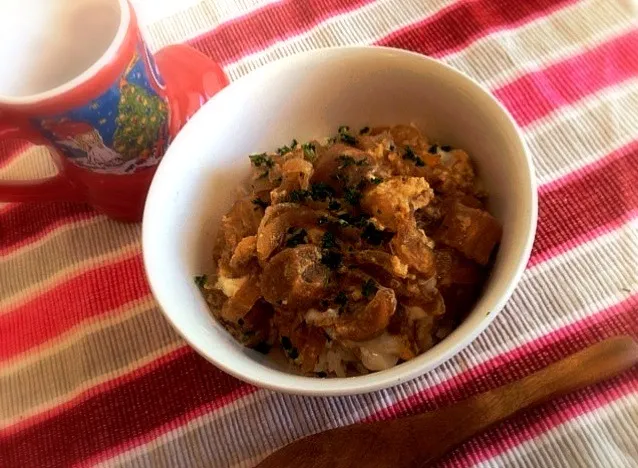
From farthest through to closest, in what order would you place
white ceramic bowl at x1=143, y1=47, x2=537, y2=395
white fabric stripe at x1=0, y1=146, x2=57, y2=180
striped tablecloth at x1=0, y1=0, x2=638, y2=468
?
1. white fabric stripe at x1=0, y1=146, x2=57, y2=180
2. striped tablecloth at x1=0, y1=0, x2=638, y2=468
3. white ceramic bowl at x1=143, y1=47, x2=537, y2=395

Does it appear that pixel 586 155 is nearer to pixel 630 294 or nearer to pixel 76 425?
pixel 630 294

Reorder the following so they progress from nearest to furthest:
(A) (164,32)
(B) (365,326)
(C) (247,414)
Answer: (B) (365,326), (C) (247,414), (A) (164,32)

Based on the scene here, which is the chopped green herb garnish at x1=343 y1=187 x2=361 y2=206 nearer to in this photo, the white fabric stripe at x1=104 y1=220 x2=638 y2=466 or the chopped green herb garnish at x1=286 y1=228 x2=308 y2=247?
the chopped green herb garnish at x1=286 y1=228 x2=308 y2=247

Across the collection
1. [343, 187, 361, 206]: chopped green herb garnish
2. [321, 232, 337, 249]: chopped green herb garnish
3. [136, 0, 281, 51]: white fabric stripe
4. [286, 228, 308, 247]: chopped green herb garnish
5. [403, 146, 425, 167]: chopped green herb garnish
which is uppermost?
[403, 146, 425, 167]: chopped green herb garnish

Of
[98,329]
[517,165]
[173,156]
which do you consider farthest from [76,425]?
[517,165]

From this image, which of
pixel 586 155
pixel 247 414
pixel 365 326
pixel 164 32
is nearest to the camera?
pixel 365 326

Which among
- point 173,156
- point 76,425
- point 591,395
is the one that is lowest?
point 76,425

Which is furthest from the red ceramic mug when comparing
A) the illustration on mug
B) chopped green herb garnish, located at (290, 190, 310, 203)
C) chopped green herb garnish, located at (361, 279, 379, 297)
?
chopped green herb garnish, located at (361, 279, 379, 297)
